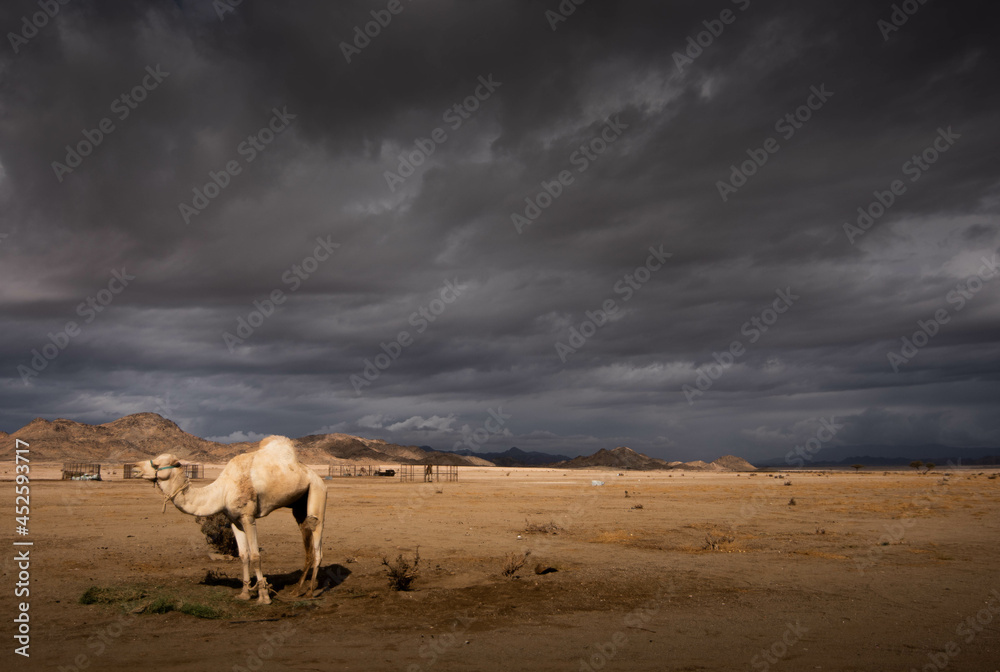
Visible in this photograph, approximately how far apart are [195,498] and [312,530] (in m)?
2.42

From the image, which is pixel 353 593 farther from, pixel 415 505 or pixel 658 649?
pixel 415 505

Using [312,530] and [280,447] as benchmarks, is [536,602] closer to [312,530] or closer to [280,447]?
[312,530]

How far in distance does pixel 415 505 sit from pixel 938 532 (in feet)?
87.5

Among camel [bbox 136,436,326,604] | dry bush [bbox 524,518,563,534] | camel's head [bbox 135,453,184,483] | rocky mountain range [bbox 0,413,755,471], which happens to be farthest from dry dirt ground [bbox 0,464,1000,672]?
rocky mountain range [bbox 0,413,755,471]

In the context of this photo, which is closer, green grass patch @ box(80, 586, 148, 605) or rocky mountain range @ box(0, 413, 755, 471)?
green grass patch @ box(80, 586, 148, 605)

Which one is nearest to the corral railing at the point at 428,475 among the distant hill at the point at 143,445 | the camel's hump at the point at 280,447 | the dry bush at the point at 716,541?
the distant hill at the point at 143,445

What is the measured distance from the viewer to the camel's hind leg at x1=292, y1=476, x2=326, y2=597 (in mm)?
13359

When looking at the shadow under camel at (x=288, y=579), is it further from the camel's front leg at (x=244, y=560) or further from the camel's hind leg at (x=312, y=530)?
the camel's front leg at (x=244, y=560)

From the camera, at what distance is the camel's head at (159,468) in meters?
12.4

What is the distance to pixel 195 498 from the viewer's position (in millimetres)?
12727

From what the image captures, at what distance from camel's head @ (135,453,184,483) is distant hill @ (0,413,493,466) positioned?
14592 cm

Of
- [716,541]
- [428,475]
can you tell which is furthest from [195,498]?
[428,475]

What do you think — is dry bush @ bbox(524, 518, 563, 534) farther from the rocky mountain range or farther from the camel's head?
the rocky mountain range

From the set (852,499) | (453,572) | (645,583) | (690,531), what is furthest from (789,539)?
(852,499)
